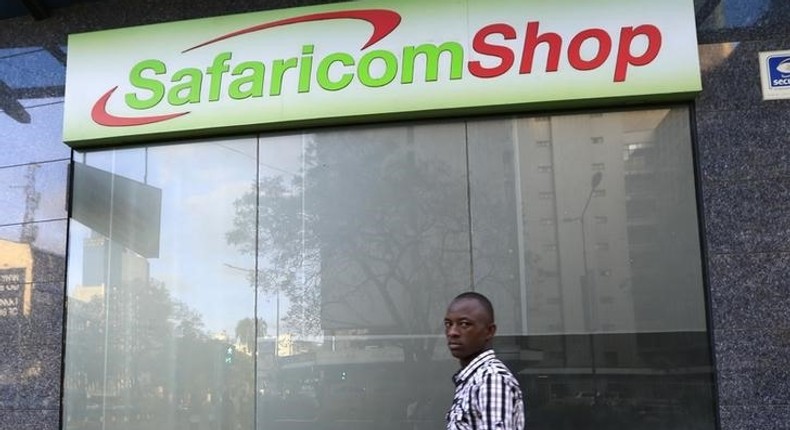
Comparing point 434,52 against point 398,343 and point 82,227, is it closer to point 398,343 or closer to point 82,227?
point 398,343

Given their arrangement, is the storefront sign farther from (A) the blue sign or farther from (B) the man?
(B) the man

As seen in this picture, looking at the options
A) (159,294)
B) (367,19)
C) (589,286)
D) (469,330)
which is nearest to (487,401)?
(469,330)

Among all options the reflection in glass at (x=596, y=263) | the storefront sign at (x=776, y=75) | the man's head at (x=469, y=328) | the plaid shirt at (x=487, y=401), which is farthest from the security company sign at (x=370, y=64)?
the plaid shirt at (x=487, y=401)

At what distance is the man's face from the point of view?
3.12 meters

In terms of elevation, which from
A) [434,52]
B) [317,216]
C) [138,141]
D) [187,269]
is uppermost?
[434,52]

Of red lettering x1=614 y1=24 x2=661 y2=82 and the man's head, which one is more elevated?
red lettering x1=614 y1=24 x2=661 y2=82

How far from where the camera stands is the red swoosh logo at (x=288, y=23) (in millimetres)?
6504

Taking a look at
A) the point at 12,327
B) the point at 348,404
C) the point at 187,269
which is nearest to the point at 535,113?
the point at 348,404

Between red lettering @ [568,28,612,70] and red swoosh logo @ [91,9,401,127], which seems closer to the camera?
red lettering @ [568,28,612,70]

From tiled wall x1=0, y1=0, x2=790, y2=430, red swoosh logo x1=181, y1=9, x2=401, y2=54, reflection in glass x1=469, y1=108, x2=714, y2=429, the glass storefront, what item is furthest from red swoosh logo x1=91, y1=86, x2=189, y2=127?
reflection in glass x1=469, y1=108, x2=714, y2=429

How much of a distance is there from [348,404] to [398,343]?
2.09 feet

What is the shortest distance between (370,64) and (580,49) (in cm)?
173

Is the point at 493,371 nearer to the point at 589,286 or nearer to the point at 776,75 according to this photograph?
the point at 589,286

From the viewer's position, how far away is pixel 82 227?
6930 mm
